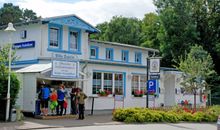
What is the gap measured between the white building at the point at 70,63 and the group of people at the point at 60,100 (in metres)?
0.61

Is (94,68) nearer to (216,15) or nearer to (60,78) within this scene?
(60,78)

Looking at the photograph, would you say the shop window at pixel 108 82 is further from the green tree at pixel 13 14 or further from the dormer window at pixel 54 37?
the green tree at pixel 13 14

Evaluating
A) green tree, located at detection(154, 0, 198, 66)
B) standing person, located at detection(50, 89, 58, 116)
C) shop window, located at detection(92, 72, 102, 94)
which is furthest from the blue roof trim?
green tree, located at detection(154, 0, 198, 66)


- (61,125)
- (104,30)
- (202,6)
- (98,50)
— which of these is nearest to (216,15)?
(202,6)

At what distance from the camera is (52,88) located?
26484mm

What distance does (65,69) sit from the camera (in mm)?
26125

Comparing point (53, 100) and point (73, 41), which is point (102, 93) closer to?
point (73, 41)

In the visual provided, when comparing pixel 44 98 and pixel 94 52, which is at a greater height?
pixel 94 52

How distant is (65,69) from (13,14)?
49.1 metres

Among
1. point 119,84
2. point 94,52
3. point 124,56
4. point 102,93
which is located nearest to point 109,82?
point 119,84

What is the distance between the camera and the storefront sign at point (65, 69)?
25500 millimetres

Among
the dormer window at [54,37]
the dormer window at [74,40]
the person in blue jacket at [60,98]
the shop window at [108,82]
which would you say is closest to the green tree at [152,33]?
the shop window at [108,82]

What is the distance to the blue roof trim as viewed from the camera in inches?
1162

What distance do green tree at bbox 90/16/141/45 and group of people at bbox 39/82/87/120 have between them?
126 feet
